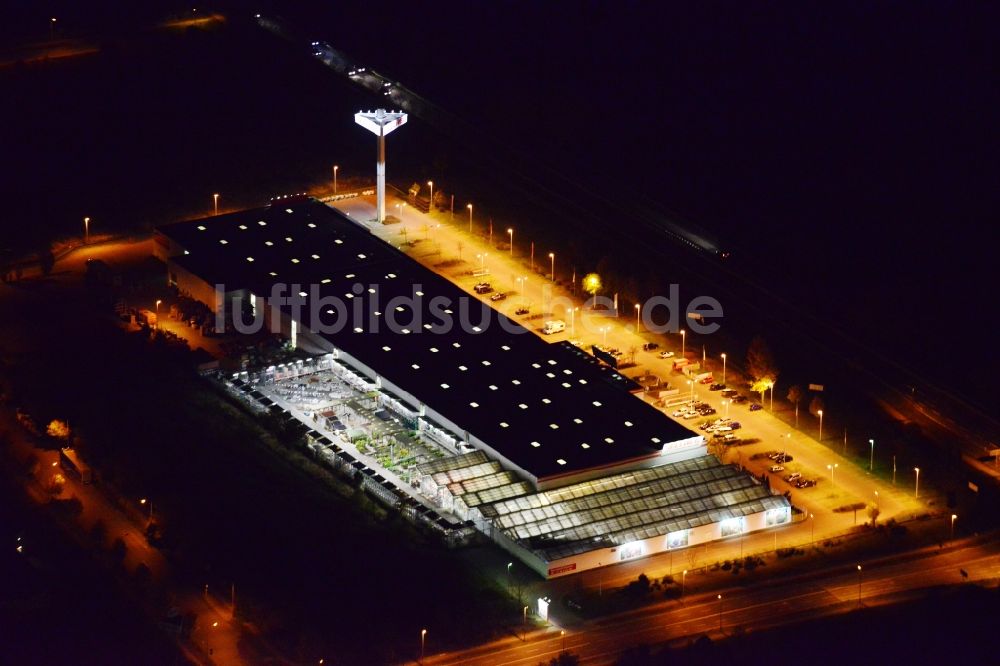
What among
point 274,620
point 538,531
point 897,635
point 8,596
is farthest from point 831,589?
point 8,596

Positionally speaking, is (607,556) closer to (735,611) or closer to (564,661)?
(735,611)

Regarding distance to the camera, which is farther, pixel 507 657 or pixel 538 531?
pixel 538 531

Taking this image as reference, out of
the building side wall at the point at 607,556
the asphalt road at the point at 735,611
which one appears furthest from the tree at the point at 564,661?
the building side wall at the point at 607,556

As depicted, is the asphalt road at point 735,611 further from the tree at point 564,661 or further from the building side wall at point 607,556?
the building side wall at point 607,556

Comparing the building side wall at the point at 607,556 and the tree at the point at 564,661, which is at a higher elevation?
the building side wall at the point at 607,556

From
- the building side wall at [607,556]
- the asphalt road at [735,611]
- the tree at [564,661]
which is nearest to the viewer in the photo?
the tree at [564,661]

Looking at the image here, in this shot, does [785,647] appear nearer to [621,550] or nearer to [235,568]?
[621,550]

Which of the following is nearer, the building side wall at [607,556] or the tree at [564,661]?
the tree at [564,661]

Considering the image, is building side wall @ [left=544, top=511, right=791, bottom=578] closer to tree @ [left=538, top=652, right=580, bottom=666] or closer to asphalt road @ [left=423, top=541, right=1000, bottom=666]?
asphalt road @ [left=423, top=541, right=1000, bottom=666]

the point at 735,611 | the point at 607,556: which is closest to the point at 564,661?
the point at 607,556

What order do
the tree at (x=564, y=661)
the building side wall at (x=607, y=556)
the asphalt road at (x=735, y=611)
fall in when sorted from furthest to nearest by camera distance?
1. the building side wall at (x=607, y=556)
2. the asphalt road at (x=735, y=611)
3. the tree at (x=564, y=661)

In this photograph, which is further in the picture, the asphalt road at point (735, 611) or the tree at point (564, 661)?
the asphalt road at point (735, 611)
